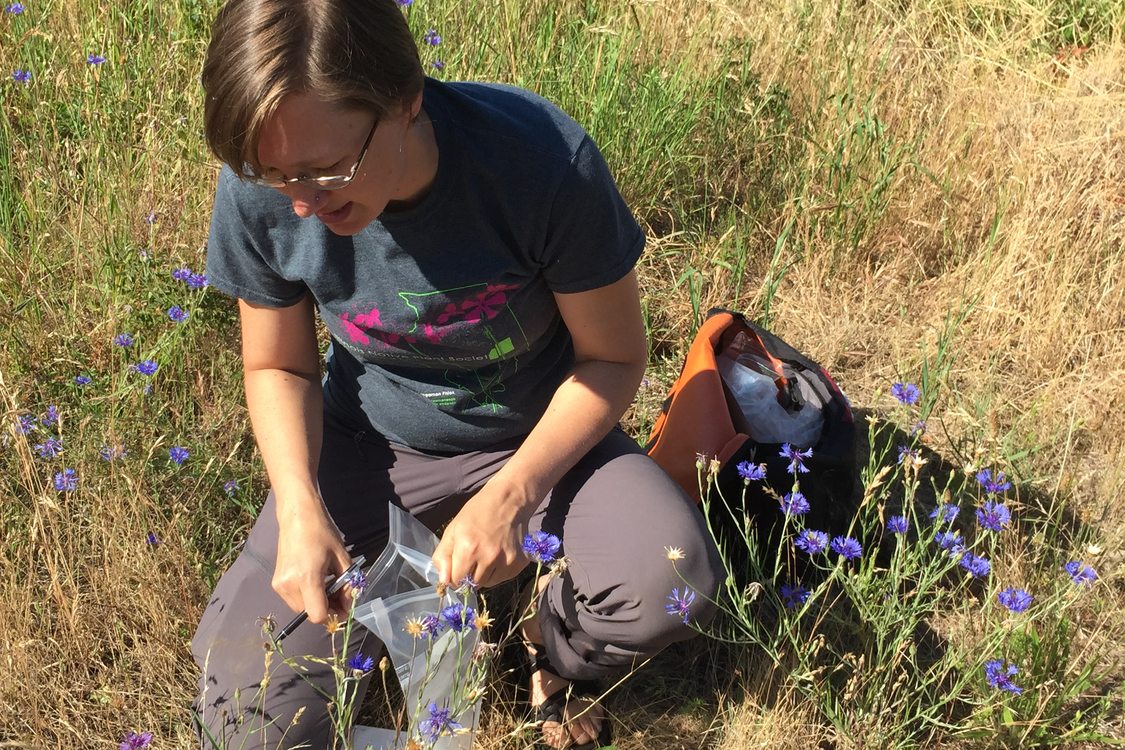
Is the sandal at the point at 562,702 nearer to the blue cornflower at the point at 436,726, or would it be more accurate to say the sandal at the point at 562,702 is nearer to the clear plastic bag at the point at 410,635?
the clear plastic bag at the point at 410,635

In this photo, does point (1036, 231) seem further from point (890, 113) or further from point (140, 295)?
point (140, 295)

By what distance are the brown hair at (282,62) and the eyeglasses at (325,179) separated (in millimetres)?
31

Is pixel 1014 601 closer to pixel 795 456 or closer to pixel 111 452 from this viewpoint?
pixel 795 456

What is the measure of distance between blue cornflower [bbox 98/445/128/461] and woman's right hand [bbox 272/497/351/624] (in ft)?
1.47

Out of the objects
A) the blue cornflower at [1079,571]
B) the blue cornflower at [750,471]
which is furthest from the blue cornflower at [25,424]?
the blue cornflower at [1079,571]

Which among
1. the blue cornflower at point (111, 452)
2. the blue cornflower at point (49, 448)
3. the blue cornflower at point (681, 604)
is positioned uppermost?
the blue cornflower at point (681, 604)

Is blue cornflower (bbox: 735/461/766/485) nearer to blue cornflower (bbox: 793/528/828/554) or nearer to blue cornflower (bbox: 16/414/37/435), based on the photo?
blue cornflower (bbox: 793/528/828/554)

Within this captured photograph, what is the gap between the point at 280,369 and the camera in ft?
6.50

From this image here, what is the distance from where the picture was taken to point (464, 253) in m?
1.79

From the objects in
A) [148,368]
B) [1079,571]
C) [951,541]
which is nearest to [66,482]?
[148,368]

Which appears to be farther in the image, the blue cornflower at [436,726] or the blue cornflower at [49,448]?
the blue cornflower at [49,448]

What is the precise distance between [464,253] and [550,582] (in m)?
0.63

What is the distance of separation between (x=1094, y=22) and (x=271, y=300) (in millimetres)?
3596

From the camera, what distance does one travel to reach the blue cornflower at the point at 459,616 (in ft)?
4.70
